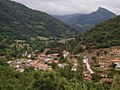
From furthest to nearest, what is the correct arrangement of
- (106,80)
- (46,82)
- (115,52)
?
(115,52) < (106,80) < (46,82)

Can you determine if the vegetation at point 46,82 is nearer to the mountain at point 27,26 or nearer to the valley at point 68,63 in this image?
the valley at point 68,63

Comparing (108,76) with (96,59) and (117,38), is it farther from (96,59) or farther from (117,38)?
(117,38)

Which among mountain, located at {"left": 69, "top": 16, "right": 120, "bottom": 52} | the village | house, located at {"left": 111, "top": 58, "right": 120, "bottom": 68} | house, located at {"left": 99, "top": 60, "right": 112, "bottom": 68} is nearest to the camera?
the village

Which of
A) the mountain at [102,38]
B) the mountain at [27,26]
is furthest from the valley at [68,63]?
the mountain at [27,26]

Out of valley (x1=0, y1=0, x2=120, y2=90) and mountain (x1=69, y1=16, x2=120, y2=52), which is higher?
mountain (x1=69, y1=16, x2=120, y2=52)

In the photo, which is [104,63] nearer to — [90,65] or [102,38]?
[90,65]

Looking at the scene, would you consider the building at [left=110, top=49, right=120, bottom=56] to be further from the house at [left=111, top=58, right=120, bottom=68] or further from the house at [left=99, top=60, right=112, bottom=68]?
the house at [left=99, top=60, right=112, bottom=68]

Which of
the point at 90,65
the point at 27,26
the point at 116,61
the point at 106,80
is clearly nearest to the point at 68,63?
the point at 90,65


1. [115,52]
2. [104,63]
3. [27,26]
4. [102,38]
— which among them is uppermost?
[102,38]

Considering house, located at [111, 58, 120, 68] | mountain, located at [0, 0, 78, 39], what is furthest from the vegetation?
mountain, located at [0, 0, 78, 39]

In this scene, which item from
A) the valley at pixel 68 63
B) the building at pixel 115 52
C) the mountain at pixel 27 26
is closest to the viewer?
the valley at pixel 68 63

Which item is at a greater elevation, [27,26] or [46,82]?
[46,82]

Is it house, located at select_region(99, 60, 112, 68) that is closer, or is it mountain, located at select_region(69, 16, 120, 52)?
house, located at select_region(99, 60, 112, 68)

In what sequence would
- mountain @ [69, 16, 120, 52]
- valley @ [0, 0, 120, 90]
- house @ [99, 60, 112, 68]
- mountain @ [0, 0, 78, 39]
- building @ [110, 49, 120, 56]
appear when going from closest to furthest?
valley @ [0, 0, 120, 90] → house @ [99, 60, 112, 68] → building @ [110, 49, 120, 56] → mountain @ [69, 16, 120, 52] → mountain @ [0, 0, 78, 39]
